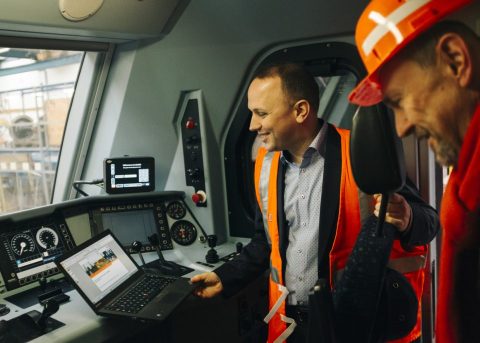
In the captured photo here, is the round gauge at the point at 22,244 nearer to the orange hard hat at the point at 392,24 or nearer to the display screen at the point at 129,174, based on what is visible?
the display screen at the point at 129,174

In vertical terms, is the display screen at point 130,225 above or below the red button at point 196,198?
below

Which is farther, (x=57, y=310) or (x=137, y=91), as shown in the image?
(x=137, y=91)

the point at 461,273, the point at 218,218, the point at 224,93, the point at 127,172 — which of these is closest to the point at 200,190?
the point at 218,218

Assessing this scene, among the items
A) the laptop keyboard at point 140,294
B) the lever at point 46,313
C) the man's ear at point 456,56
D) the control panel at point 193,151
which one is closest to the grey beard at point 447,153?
the man's ear at point 456,56

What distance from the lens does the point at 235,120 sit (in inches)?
109

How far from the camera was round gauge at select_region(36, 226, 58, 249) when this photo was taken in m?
2.21

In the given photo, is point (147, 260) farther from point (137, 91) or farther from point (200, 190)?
point (137, 91)

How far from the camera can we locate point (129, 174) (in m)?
2.76

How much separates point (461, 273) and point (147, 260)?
6.55 ft

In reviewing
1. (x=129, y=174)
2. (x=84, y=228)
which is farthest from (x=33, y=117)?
(x=84, y=228)

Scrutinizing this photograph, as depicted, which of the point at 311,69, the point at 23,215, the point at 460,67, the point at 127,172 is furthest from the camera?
the point at 127,172

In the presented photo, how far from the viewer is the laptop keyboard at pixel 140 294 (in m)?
1.80

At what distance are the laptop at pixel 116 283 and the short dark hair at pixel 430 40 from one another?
1.36m

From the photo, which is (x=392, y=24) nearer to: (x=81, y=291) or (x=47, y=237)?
(x=81, y=291)
